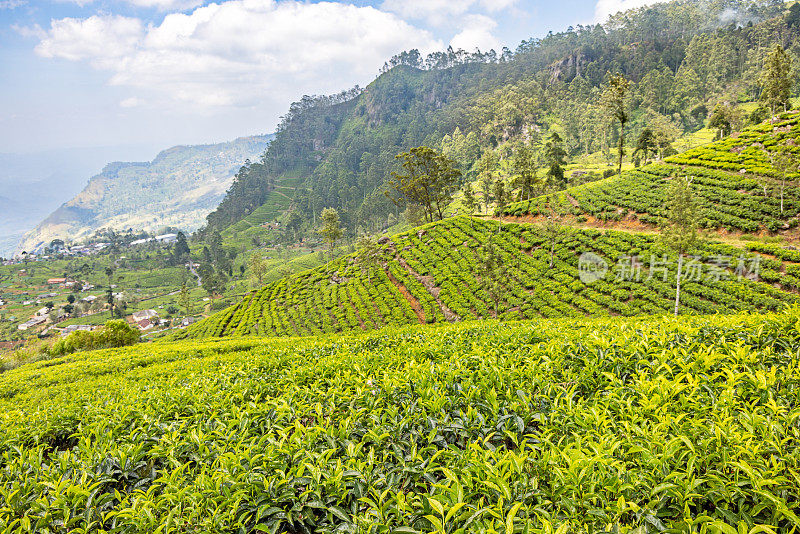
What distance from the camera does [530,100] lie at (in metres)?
106

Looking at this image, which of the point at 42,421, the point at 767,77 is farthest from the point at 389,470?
the point at 767,77

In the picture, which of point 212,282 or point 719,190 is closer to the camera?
point 719,190

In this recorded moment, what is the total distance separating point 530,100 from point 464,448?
121m

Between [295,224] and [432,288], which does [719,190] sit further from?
[295,224]

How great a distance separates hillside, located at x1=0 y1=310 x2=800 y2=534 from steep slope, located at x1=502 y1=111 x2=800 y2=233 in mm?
23598

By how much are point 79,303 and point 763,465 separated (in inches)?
4872

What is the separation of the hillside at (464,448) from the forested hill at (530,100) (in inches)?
2675

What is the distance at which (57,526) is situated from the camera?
9.96 ft

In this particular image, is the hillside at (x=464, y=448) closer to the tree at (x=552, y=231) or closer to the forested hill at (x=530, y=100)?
the tree at (x=552, y=231)

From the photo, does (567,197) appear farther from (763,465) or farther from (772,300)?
(763,465)

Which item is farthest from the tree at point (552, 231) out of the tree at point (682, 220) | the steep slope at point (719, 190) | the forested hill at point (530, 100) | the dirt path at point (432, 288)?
the forested hill at point (530, 100)

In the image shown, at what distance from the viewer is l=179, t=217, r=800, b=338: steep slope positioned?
18422mm

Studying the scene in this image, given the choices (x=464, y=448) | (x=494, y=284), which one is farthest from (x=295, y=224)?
(x=464, y=448)

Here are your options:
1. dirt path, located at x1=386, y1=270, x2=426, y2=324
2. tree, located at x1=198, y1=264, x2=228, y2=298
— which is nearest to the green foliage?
dirt path, located at x1=386, y1=270, x2=426, y2=324
